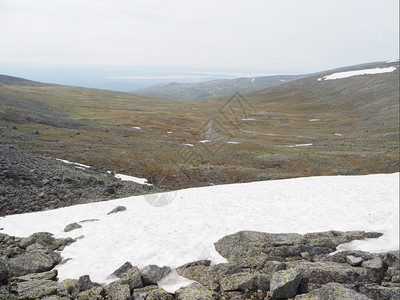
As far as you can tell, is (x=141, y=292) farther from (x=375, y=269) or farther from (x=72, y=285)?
(x=375, y=269)

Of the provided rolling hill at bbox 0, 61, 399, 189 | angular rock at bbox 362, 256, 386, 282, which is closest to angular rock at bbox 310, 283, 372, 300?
angular rock at bbox 362, 256, 386, 282

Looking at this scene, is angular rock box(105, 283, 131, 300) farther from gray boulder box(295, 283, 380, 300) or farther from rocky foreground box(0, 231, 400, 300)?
gray boulder box(295, 283, 380, 300)

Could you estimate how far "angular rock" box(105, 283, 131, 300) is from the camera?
847cm

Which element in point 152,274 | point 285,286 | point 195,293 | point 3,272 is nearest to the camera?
point 3,272

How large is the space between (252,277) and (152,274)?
147 inches

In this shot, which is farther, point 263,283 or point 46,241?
point 46,241

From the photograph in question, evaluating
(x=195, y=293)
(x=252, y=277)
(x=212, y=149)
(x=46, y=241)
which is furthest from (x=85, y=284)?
(x=212, y=149)

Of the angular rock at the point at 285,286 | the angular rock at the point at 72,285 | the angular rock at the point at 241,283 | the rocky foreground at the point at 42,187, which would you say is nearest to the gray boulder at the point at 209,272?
the angular rock at the point at 241,283

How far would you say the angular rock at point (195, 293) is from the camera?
824cm

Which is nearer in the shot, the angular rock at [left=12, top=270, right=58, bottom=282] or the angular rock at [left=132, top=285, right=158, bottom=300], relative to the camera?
the angular rock at [left=132, top=285, right=158, bottom=300]

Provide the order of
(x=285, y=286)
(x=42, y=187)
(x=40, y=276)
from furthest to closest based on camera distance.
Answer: (x=42, y=187)
(x=40, y=276)
(x=285, y=286)

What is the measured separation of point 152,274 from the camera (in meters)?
9.71

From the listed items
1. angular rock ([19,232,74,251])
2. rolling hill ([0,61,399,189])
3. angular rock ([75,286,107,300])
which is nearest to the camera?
angular rock ([75,286,107,300])

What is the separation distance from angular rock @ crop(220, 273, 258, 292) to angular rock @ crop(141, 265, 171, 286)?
243 centimetres
